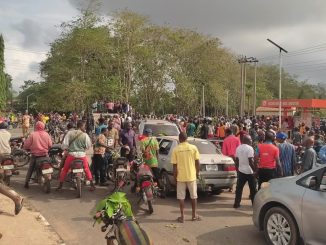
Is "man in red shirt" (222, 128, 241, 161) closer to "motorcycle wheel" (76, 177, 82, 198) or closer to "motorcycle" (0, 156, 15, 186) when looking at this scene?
"motorcycle wheel" (76, 177, 82, 198)

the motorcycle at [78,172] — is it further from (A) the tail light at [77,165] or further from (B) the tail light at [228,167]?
(B) the tail light at [228,167]

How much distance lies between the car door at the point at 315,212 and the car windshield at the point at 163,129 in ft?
28.3

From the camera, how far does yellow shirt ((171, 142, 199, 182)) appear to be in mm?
8695

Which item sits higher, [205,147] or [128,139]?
[128,139]

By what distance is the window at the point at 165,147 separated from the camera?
38.0 feet

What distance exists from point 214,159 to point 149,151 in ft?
5.27

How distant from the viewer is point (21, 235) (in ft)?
24.3

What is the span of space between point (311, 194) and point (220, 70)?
50228mm

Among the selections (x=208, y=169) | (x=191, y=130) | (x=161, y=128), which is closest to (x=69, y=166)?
(x=208, y=169)

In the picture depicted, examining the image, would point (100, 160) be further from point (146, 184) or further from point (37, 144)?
point (146, 184)

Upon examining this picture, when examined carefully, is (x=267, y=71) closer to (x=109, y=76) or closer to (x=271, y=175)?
(x=109, y=76)

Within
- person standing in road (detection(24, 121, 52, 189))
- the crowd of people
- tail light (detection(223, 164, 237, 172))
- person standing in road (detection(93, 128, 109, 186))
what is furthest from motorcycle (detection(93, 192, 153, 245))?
person standing in road (detection(93, 128, 109, 186))

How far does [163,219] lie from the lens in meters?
8.94

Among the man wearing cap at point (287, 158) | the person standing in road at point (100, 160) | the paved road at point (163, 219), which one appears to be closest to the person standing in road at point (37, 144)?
the paved road at point (163, 219)
